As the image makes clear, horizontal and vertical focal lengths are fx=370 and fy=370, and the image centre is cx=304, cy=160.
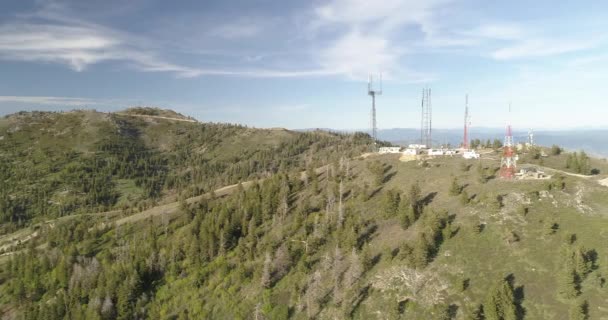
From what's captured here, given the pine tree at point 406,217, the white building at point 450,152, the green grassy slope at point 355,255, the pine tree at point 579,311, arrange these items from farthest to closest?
the white building at point 450,152 < the pine tree at point 406,217 < the green grassy slope at point 355,255 < the pine tree at point 579,311

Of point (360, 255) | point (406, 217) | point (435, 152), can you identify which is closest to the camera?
point (360, 255)

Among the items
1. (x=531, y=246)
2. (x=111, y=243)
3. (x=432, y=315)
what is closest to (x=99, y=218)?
(x=111, y=243)

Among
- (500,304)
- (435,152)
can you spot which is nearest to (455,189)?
(500,304)

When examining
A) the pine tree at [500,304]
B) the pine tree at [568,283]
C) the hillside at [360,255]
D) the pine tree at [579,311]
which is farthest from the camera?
the hillside at [360,255]

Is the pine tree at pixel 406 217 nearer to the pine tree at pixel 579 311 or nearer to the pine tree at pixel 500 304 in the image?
the pine tree at pixel 500 304

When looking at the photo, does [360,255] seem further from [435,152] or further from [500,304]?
[435,152]

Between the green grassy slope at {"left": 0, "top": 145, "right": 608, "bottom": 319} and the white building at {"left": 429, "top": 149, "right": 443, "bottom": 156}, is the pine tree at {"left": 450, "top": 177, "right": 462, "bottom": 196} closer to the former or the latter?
the green grassy slope at {"left": 0, "top": 145, "right": 608, "bottom": 319}

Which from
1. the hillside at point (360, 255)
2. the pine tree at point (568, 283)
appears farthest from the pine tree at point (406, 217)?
the pine tree at point (568, 283)

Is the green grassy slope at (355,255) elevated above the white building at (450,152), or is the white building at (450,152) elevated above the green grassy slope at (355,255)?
the white building at (450,152)

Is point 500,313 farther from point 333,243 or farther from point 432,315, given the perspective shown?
point 333,243
